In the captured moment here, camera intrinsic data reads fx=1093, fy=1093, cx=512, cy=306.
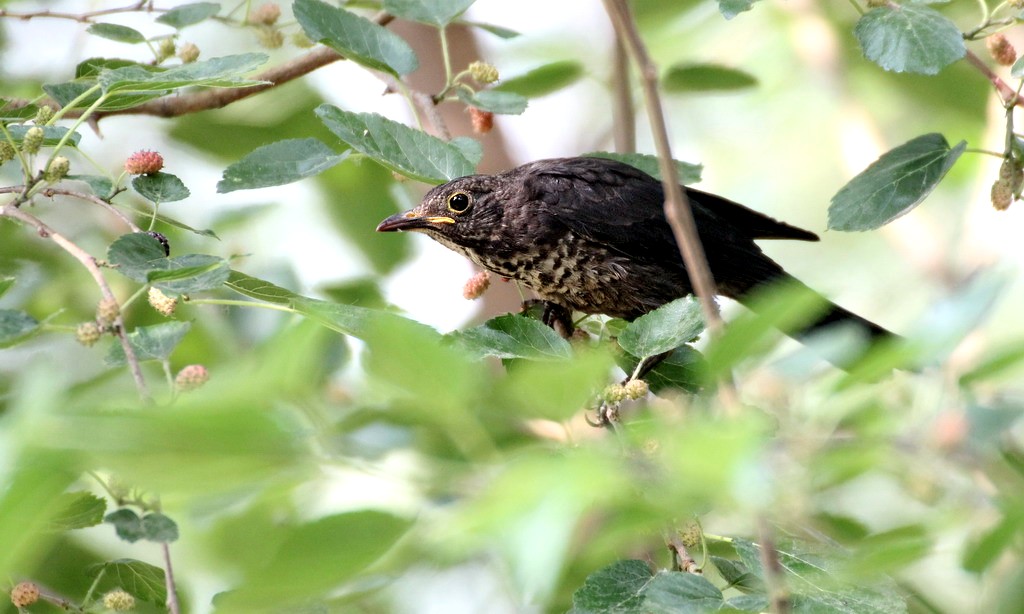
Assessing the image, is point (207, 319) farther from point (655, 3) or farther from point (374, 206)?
point (655, 3)

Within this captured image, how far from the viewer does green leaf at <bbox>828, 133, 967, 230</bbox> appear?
2664 mm

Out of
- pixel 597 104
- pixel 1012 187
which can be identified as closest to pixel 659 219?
pixel 1012 187

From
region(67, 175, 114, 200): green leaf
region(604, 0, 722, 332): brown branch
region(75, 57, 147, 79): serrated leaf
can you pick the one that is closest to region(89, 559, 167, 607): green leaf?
region(67, 175, 114, 200): green leaf

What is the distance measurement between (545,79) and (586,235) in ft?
1.85

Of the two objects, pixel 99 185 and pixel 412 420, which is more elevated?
pixel 412 420

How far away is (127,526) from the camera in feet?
6.55

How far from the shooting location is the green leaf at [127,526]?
2.00 meters

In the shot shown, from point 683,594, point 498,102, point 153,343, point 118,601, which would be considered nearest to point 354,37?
point 498,102

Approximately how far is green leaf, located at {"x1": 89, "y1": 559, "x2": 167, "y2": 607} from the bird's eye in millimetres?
1856

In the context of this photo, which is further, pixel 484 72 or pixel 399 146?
pixel 484 72

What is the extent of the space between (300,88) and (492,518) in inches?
154

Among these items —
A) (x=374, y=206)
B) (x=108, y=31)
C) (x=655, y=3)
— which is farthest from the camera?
(x=655, y=3)

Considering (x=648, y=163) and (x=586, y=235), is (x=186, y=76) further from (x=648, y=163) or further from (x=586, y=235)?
(x=586, y=235)

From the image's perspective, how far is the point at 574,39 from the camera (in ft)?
22.5
